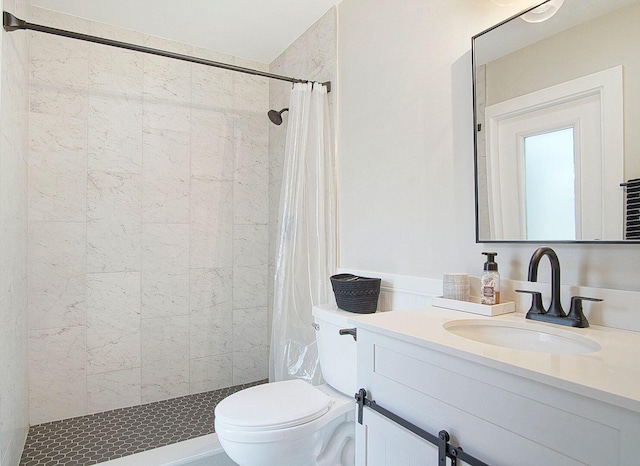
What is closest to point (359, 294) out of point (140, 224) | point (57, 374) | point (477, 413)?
point (477, 413)

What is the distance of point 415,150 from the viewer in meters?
1.67

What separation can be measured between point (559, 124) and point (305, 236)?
4.35 ft

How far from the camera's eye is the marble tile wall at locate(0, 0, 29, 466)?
4.87 feet

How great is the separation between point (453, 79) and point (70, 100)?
213 cm

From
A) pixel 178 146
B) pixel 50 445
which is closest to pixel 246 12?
pixel 178 146

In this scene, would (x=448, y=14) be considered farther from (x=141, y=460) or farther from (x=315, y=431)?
(x=141, y=460)

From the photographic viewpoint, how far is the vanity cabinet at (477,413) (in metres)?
0.65

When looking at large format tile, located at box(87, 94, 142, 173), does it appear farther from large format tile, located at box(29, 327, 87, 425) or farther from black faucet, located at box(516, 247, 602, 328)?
black faucet, located at box(516, 247, 602, 328)

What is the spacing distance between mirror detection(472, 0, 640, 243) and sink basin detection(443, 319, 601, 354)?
0.92 ft

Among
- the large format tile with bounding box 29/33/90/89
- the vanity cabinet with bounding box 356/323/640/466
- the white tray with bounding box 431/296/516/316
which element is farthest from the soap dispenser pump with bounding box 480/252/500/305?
the large format tile with bounding box 29/33/90/89

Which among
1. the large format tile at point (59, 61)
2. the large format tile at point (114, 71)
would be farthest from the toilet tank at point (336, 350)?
the large format tile at point (59, 61)

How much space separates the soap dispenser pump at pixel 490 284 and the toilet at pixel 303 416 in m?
0.55

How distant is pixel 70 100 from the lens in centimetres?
230

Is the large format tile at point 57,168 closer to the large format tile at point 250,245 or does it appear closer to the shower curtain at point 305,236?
the large format tile at point 250,245
